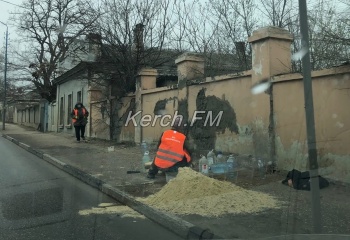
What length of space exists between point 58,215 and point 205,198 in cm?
228

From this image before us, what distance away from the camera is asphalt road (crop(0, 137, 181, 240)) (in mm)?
5184

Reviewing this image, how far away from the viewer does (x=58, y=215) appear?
607cm

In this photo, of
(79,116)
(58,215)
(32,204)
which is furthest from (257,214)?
(79,116)

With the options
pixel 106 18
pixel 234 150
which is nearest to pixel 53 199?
pixel 234 150

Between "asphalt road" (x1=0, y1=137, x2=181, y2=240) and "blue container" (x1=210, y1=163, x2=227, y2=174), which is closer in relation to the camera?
"asphalt road" (x1=0, y1=137, x2=181, y2=240)

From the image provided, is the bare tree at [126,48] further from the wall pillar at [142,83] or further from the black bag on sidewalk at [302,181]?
the black bag on sidewalk at [302,181]

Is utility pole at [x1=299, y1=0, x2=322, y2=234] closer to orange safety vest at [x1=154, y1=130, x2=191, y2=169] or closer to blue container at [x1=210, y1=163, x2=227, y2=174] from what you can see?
orange safety vest at [x1=154, y1=130, x2=191, y2=169]

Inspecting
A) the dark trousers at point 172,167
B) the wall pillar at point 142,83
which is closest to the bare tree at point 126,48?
the wall pillar at point 142,83

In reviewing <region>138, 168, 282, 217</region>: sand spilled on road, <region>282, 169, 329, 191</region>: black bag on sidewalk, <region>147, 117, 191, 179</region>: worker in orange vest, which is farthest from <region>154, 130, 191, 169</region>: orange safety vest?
<region>282, 169, 329, 191</region>: black bag on sidewalk

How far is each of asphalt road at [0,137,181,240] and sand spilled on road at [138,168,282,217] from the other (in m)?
0.60

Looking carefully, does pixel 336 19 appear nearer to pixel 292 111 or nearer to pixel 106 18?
pixel 292 111

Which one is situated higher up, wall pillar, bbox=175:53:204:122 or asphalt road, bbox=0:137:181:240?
wall pillar, bbox=175:53:204:122

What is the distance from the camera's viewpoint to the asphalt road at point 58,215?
5184 millimetres

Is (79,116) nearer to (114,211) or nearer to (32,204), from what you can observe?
(32,204)
